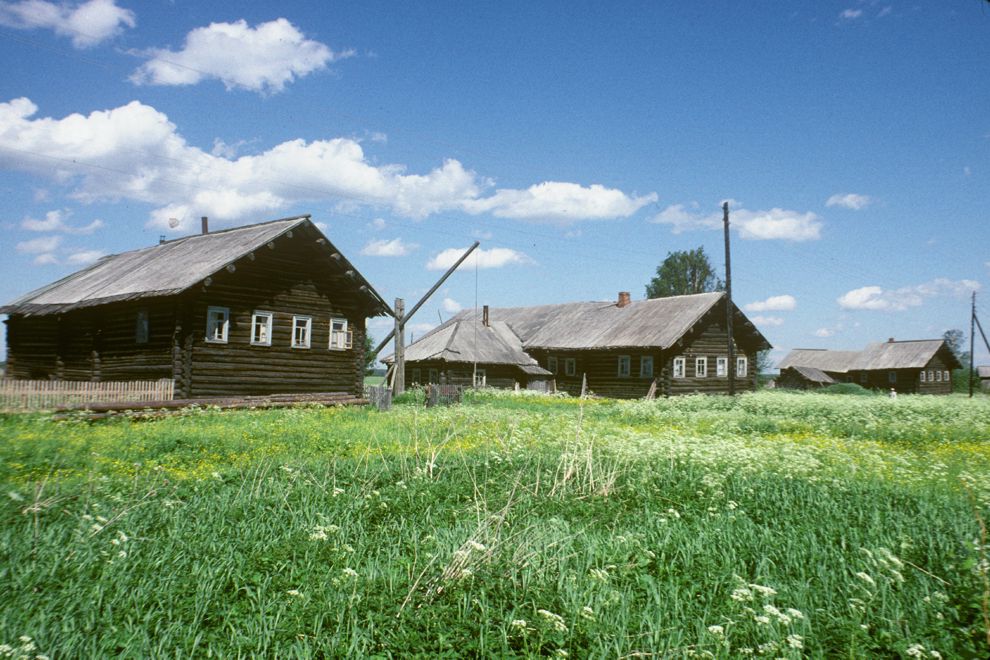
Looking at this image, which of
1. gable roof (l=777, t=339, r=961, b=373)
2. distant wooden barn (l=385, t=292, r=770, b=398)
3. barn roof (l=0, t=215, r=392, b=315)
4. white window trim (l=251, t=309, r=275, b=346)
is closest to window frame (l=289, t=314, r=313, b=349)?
white window trim (l=251, t=309, r=275, b=346)

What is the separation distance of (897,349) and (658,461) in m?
58.7

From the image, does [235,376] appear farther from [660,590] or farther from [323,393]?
[660,590]

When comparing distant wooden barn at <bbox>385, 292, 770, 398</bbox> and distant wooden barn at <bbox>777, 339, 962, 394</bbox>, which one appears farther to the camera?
distant wooden barn at <bbox>777, 339, 962, 394</bbox>

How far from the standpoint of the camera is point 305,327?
2417cm

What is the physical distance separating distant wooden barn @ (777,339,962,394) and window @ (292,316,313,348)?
49588mm

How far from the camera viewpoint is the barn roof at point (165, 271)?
2130cm

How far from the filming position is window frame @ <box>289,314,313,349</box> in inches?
934

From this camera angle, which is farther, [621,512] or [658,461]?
[658,461]

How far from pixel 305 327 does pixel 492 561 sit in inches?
808

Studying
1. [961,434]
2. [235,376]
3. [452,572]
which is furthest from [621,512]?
[235,376]

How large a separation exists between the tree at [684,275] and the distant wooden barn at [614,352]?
1248 inches

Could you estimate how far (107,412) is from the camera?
52.1 feet

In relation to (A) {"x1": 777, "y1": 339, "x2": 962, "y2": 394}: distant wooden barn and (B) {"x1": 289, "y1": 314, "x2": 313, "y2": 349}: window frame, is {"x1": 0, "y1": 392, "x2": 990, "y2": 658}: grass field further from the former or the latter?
(A) {"x1": 777, "y1": 339, "x2": 962, "y2": 394}: distant wooden barn

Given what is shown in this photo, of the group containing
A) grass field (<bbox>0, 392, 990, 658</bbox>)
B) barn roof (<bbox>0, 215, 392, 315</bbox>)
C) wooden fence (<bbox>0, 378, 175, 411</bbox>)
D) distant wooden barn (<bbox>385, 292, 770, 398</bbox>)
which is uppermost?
barn roof (<bbox>0, 215, 392, 315</bbox>)
